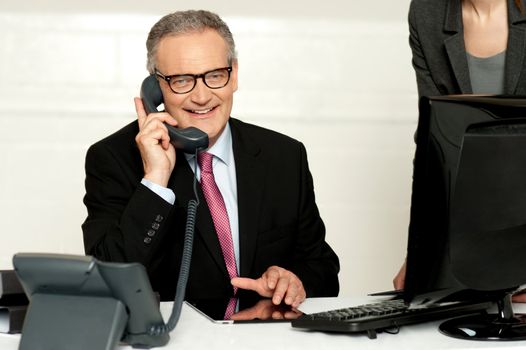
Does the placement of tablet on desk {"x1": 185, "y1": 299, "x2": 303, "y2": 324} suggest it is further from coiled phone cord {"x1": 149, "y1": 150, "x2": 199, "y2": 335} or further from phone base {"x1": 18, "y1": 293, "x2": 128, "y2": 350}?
phone base {"x1": 18, "y1": 293, "x2": 128, "y2": 350}

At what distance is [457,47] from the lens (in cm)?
230

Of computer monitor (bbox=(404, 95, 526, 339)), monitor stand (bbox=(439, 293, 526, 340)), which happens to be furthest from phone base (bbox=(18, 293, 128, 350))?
monitor stand (bbox=(439, 293, 526, 340))

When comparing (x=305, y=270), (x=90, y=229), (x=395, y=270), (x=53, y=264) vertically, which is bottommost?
(x=395, y=270)

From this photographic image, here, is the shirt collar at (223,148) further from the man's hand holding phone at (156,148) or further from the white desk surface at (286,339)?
the white desk surface at (286,339)

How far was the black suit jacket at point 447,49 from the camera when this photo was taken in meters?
2.27

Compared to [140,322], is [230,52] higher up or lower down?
higher up

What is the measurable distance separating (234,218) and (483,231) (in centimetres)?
98

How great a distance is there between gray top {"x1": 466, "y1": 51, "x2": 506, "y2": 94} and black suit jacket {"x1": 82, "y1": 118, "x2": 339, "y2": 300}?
52cm

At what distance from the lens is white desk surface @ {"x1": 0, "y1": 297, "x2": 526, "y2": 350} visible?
1.48m

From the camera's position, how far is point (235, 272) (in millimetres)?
2262

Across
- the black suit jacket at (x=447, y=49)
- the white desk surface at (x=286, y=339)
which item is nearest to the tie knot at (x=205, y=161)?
the black suit jacket at (x=447, y=49)

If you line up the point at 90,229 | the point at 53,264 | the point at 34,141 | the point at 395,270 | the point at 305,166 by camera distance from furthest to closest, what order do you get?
the point at 395,270, the point at 34,141, the point at 305,166, the point at 90,229, the point at 53,264

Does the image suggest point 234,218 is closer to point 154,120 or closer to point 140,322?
point 154,120

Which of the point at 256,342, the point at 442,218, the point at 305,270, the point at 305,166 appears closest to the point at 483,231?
the point at 442,218
